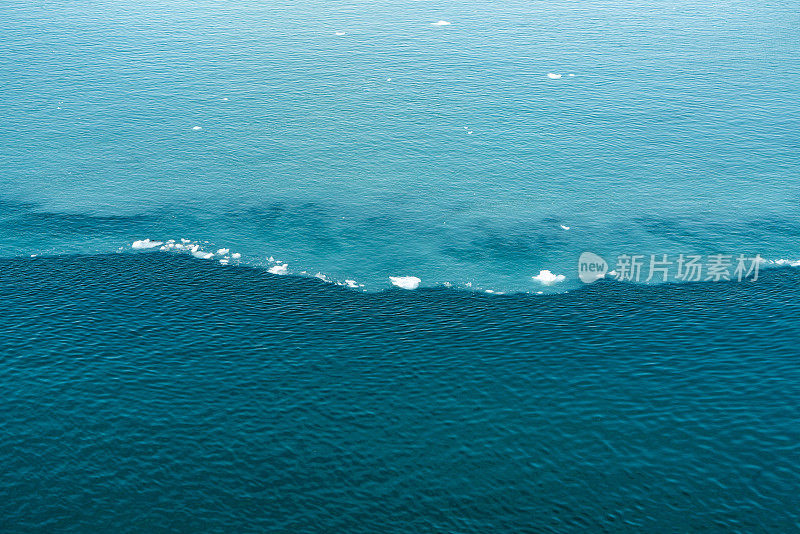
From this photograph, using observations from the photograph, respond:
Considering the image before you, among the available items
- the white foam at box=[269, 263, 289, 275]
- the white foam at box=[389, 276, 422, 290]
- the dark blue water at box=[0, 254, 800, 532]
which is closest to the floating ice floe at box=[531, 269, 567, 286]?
the dark blue water at box=[0, 254, 800, 532]

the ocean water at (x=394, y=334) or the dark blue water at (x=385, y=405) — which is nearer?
the dark blue water at (x=385, y=405)

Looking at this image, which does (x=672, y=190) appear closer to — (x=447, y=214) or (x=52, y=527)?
(x=447, y=214)

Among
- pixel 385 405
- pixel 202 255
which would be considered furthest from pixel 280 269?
pixel 385 405

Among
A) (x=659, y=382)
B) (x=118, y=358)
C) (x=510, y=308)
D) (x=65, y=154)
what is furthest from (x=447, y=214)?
(x=65, y=154)

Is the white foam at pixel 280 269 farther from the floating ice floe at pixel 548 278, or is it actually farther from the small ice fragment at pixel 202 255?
the floating ice floe at pixel 548 278

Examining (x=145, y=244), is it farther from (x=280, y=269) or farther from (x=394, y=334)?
(x=394, y=334)

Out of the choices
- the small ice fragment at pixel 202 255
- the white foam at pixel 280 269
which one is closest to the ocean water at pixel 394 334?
the small ice fragment at pixel 202 255
